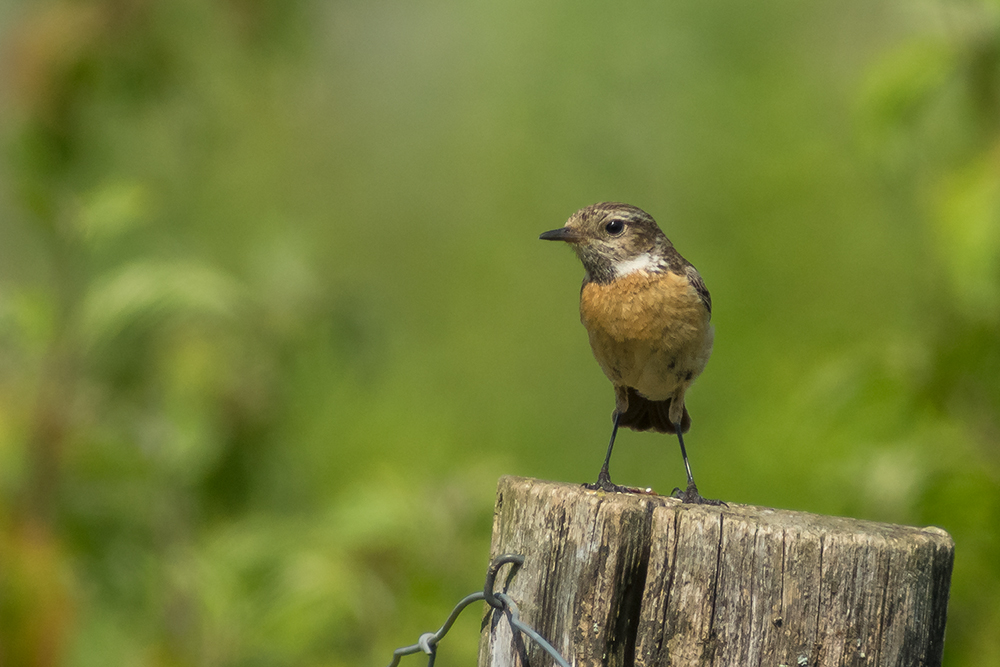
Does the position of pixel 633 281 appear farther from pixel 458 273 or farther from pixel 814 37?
pixel 458 273

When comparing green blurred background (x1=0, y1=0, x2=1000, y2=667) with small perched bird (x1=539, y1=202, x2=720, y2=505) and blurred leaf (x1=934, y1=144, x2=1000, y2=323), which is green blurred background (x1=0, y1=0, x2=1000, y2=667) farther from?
small perched bird (x1=539, y1=202, x2=720, y2=505)

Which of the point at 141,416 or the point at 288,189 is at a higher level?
the point at 288,189

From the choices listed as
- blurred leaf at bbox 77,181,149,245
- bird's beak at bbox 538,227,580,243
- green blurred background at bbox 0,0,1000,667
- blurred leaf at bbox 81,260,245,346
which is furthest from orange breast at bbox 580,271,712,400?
blurred leaf at bbox 77,181,149,245

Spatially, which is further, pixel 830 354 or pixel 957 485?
pixel 830 354

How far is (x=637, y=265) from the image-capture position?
4039mm

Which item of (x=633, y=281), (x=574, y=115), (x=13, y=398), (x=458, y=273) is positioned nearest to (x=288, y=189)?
(x=458, y=273)

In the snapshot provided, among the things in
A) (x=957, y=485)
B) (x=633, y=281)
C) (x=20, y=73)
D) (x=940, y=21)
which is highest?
(x=940, y=21)

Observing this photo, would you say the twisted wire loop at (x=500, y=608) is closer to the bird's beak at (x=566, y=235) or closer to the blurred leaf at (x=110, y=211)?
the bird's beak at (x=566, y=235)

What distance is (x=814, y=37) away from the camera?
33.9 feet

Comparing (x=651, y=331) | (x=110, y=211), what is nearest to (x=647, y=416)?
(x=651, y=331)

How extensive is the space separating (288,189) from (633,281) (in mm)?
10012

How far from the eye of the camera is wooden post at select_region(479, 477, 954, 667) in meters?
2.28

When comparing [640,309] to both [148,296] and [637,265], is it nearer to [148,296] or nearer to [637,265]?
[637,265]

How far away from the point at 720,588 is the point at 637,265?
1.90m
